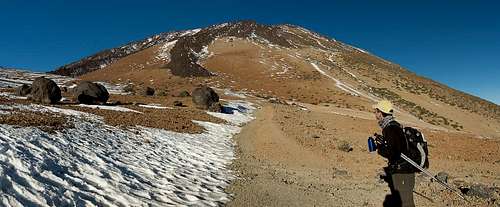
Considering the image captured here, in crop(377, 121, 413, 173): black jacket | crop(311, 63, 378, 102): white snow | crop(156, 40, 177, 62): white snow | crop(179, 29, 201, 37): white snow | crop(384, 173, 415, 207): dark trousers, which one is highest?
crop(179, 29, 201, 37): white snow

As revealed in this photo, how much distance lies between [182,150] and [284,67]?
286 ft

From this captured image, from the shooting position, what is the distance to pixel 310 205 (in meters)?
13.7

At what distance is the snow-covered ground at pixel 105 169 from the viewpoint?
11.1 metres

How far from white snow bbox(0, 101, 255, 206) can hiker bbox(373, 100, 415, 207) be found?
5298 mm

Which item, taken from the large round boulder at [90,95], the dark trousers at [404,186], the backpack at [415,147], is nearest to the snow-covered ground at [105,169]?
the dark trousers at [404,186]

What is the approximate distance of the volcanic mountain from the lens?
81125 millimetres

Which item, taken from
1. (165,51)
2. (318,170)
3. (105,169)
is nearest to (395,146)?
(105,169)

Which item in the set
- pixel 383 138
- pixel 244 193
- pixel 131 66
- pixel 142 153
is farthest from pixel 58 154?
pixel 131 66

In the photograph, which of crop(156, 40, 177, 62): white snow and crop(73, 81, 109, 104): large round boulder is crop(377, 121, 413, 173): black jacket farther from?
crop(156, 40, 177, 62): white snow

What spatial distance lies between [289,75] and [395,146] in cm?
9206

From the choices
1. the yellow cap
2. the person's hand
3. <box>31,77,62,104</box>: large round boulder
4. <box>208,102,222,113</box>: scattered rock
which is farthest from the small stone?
<box>208,102,222,113</box>: scattered rock

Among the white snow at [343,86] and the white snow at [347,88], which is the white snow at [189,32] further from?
the white snow at [347,88]

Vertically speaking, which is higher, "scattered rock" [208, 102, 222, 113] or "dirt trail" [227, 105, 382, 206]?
"scattered rock" [208, 102, 222, 113]

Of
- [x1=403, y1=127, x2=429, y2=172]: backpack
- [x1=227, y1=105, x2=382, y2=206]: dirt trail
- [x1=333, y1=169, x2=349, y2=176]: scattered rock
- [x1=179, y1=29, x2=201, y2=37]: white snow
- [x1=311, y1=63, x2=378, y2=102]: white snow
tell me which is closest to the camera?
[x1=403, y1=127, x2=429, y2=172]: backpack
